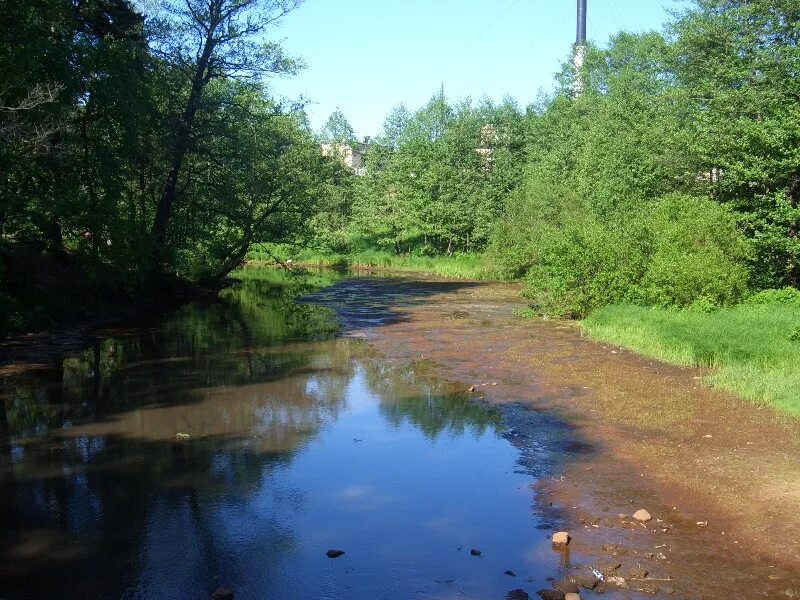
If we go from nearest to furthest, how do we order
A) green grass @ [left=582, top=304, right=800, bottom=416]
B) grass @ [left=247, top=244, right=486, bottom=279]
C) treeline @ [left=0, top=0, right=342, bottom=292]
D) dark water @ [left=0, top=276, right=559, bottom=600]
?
dark water @ [left=0, top=276, right=559, bottom=600], green grass @ [left=582, top=304, right=800, bottom=416], treeline @ [left=0, top=0, right=342, bottom=292], grass @ [left=247, top=244, right=486, bottom=279]

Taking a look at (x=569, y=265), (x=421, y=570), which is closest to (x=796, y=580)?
(x=421, y=570)

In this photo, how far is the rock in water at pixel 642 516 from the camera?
878cm

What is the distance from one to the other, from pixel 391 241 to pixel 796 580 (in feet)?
169

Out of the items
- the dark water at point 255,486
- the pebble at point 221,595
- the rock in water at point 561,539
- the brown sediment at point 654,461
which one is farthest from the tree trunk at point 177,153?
the rock in water at point 561,539

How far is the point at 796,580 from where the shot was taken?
7.24 m

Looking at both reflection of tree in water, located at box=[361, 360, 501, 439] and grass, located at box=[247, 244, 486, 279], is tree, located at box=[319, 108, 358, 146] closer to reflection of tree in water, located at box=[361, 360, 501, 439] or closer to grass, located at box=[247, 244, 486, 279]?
grass, located at box=[247, 244, 486, 279]

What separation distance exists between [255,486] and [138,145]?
58.2 feet

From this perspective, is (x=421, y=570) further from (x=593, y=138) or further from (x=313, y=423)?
(x=593, y=138)

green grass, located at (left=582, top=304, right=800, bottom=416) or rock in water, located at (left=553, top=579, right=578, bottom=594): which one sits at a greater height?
green grass, located at (left=582, top=304, right=800, bottom=416)

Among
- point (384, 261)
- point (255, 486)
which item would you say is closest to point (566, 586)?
point (255, 486)

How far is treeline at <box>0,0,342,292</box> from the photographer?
62.0 ft

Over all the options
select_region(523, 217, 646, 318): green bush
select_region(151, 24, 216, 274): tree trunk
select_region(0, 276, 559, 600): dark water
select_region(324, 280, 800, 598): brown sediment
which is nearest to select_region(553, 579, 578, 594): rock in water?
select_region(0, 276, 559, 600): dark water

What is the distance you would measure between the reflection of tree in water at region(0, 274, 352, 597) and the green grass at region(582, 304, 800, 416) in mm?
7853

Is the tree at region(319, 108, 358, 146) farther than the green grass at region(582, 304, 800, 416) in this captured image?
Yes
